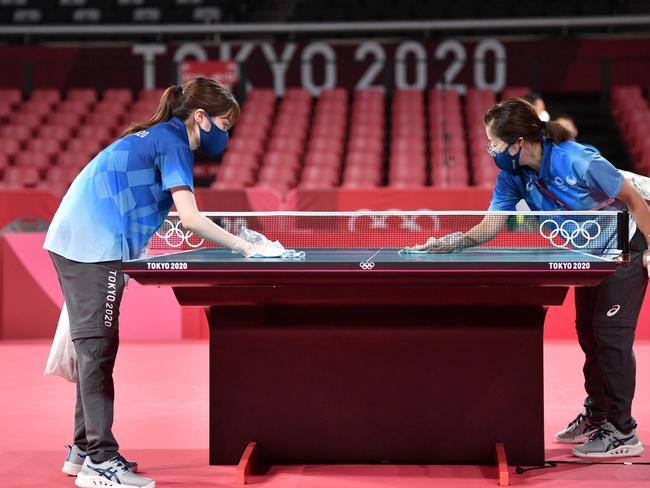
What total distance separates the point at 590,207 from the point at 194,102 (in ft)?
4.93

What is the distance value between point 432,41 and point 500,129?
11.1m

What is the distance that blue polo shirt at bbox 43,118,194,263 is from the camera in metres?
3.19

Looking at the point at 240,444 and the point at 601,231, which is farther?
the point at 240,444

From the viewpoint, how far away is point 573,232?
132 inches

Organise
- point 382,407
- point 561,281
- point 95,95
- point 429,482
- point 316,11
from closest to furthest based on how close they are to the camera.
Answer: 1. point 561,281
2. point 429,482
3. point 382,407
4. point 95,95
5. point 316,11

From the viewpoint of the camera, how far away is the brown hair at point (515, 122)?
11.2 ft

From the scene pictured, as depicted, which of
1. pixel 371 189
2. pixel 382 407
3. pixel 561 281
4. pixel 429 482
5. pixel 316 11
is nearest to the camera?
pixel 561 281

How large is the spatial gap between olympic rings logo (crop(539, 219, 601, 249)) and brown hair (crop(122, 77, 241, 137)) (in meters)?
1.22

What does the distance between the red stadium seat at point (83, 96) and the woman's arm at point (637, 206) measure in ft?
35.2

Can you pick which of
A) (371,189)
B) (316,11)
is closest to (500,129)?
(371,189)

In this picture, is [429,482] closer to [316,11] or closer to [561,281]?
[561,281]

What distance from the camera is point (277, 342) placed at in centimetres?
349

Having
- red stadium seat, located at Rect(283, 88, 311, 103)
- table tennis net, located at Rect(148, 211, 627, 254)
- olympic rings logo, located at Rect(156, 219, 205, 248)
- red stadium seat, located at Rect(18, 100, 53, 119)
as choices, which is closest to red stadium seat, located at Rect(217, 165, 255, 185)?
red stadium seat, located at Rect(283, 88, 311, 103)

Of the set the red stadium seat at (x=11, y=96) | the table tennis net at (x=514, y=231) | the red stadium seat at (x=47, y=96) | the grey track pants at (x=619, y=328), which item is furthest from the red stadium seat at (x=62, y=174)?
the grey track pants at (x=619, y=328)
